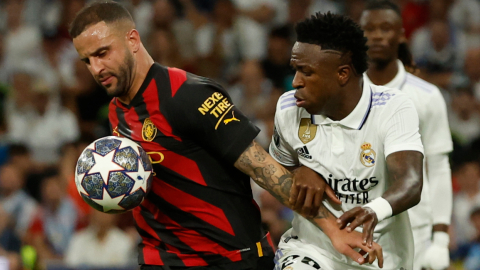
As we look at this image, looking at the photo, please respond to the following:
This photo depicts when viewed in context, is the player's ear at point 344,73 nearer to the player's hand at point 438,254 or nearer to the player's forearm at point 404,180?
the player's forearm at point 404,180

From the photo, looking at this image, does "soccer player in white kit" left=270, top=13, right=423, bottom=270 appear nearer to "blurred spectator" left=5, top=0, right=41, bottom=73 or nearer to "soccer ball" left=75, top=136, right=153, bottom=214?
"soccer ball" left=75, top=136, right=153, bottom=214

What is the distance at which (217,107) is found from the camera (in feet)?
11.4

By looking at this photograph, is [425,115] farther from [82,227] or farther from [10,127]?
[10,127]

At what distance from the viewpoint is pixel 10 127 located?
9.12m

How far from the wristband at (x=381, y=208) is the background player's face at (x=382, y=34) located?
198 cm

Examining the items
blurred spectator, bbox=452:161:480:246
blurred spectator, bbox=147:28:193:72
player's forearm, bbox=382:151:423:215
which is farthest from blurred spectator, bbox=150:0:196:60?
player's forearm, bbox=382:151:423:215

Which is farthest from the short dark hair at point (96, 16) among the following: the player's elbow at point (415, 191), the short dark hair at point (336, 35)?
the player's elbow at point (415, 191)

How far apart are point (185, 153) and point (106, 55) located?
0.65 meters

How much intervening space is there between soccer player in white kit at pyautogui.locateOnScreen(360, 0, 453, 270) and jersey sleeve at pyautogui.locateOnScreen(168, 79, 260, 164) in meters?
1.62

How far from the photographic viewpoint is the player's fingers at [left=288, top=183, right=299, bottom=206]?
3480mm

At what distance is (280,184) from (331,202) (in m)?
0.32

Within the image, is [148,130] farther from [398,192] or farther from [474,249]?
[474,249]

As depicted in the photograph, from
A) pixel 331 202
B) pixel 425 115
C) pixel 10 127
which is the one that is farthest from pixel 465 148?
pixel 10 127

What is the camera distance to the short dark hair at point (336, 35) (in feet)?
11.4
